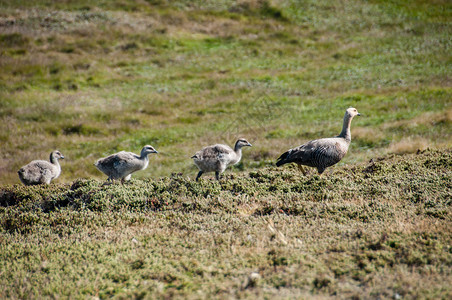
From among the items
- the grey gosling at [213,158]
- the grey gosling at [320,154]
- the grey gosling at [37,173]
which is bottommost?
the grey gosling at [37,173]

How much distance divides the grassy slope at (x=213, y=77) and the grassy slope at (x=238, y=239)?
25.6 feet

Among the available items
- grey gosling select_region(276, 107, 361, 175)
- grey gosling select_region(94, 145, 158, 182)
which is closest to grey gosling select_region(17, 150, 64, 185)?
grey gosling select_region(94, 145, 158, 182)

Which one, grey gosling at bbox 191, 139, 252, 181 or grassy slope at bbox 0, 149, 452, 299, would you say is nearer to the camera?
grassy slope at bbox 0, 149, 452, 299

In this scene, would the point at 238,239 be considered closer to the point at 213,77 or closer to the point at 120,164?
the point at 120,164

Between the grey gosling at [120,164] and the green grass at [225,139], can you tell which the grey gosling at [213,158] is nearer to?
the green grass at [225,139]

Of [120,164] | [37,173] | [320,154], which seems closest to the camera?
[320,154]

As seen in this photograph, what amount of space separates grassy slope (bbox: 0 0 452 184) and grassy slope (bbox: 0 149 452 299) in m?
7.80

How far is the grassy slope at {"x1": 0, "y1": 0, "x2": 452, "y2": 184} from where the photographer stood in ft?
74.1

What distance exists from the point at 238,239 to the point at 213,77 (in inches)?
1142

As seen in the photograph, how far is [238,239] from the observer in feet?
25.9

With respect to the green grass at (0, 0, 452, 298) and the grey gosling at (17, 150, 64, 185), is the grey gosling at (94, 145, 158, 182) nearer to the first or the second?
the green grass at (0, 0, 452, 298)

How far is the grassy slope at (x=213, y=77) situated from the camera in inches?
890

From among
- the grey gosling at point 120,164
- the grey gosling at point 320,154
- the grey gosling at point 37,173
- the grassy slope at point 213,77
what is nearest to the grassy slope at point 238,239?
the grey gosling at point 320,154

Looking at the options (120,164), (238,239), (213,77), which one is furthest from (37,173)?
(213,77)
